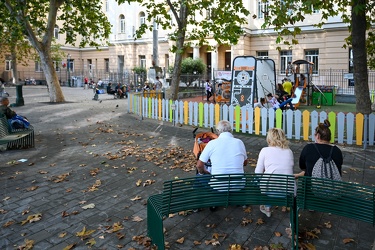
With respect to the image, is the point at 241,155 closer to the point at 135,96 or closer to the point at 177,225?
the point at 177,225

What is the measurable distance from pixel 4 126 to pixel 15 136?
372 mm

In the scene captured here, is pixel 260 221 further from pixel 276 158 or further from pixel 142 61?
pixel 142 61

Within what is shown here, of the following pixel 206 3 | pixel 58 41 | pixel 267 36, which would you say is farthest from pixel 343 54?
pixel 58 41

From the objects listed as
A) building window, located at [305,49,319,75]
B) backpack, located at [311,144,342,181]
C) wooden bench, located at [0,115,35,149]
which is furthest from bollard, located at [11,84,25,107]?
building window, located at [305,49,319,75]

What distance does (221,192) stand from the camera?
4203mm

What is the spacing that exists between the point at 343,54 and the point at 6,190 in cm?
2948

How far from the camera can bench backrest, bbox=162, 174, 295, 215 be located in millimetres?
4047

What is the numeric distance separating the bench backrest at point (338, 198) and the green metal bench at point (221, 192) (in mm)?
183

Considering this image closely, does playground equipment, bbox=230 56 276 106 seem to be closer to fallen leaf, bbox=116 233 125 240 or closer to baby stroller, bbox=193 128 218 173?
baby stroller, bbox=193 128 218 173

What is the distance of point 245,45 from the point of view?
34281 millimetres

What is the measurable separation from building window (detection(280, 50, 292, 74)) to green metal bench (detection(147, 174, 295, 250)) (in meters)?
30.1

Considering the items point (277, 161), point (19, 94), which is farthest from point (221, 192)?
point (19, 94)

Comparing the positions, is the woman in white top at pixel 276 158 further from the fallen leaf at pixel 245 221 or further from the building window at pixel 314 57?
the building window at pixel 314 57

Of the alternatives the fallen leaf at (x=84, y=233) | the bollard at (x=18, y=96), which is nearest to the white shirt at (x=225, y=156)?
the fallen leaf at (x=84, y=233)
